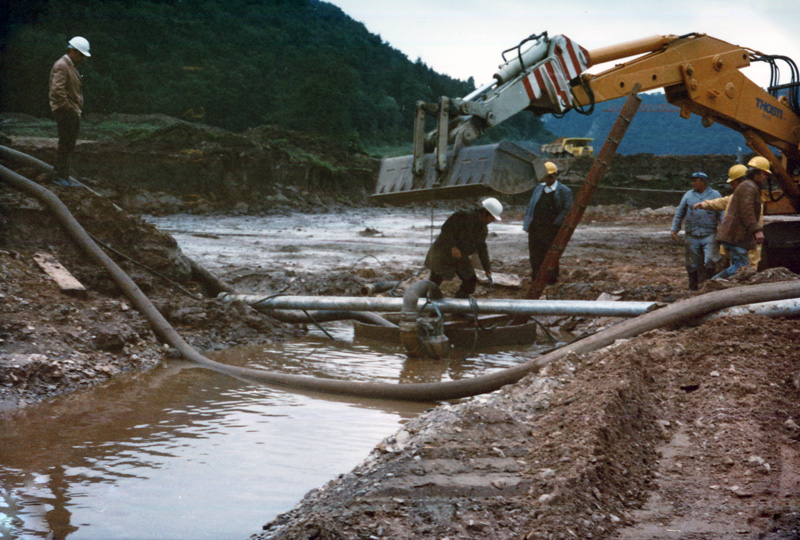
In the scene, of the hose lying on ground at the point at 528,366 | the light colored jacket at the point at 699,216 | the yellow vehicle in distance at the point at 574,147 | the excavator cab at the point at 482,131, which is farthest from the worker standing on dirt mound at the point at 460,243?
the yellow vehicle in distance at the point at 574,147

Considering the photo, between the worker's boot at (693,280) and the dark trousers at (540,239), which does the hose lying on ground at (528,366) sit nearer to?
the worker's boot at (693,280)

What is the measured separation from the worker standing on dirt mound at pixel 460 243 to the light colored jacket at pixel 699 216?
2505 mm

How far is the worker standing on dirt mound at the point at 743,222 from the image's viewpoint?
7652mm

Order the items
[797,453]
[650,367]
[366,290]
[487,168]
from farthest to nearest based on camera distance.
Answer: [366,290] → [487,168] → [650,367] → [797,453]

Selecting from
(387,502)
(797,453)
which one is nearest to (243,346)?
(387,502)

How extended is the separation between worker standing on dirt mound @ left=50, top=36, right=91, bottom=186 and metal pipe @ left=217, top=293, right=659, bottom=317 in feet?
10.4

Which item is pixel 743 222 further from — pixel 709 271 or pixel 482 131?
pixel 482 131

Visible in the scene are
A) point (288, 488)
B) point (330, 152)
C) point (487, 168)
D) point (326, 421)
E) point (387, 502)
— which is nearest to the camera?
point (387, 502)

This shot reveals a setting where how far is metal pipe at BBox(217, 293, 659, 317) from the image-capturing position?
6812 mm

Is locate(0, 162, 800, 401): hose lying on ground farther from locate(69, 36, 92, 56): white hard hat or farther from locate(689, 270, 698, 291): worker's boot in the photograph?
locate(69, 36, 92, 56): white hard hat

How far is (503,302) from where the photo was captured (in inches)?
286

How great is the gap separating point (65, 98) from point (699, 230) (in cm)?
775

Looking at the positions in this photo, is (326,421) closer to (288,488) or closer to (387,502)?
(288,488)

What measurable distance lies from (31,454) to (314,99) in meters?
42.4
